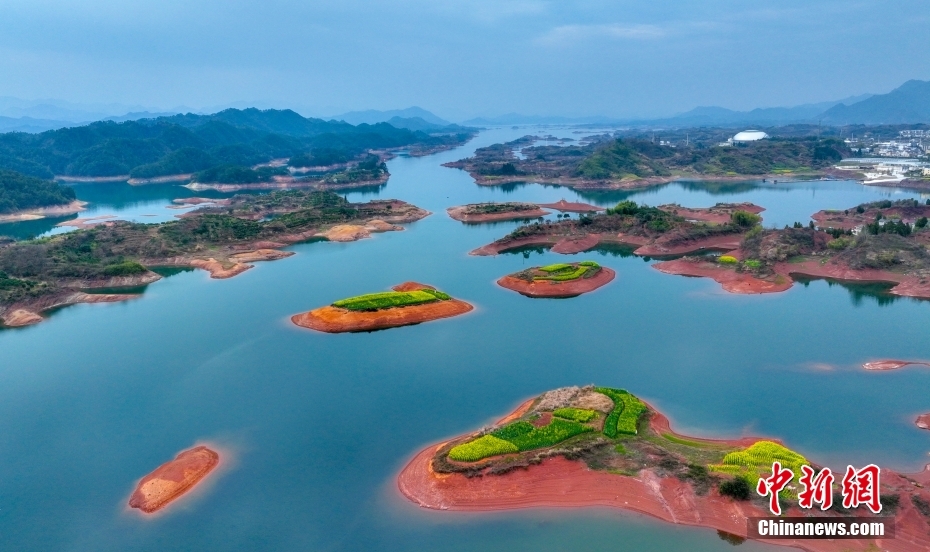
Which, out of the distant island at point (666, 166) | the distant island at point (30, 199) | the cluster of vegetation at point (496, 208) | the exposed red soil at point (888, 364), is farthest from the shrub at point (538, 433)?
the distant island at point (30, 199)

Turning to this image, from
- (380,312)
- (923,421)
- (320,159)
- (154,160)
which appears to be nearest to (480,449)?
(380,312)

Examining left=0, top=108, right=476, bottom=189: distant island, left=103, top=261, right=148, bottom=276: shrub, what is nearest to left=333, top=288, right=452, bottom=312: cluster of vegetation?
left=103, top=261, right=148, bottom=276: shrub

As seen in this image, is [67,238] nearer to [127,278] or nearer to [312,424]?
[127,278]

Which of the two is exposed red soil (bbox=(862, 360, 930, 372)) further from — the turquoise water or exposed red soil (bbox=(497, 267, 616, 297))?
exposed red soil (bbox=(497, 267, 616, 297))

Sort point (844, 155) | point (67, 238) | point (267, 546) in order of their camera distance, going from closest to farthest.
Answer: point (267, 546), point (67, 238), point (844, 155)

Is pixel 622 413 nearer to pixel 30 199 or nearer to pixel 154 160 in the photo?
pixel 30 199


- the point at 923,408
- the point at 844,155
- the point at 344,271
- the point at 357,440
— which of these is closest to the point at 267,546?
the point at 357,440

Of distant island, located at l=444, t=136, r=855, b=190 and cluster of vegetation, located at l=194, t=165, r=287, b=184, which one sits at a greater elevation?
cluster of vegetation, located at l=194, t=165, r=287, b=184
